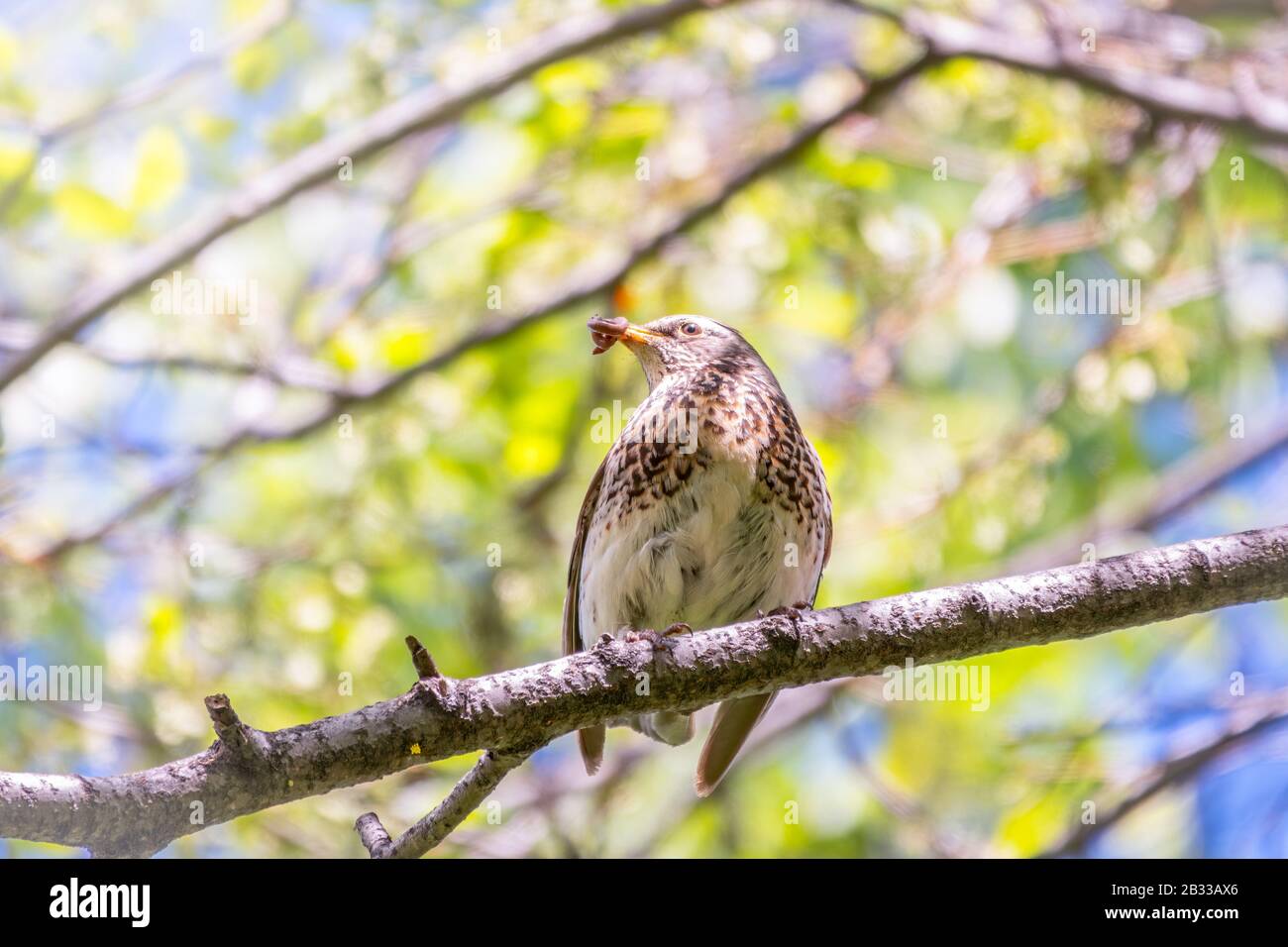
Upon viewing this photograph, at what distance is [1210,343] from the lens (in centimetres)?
772

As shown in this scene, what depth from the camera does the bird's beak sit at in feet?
16.0

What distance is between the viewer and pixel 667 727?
4.71 metres

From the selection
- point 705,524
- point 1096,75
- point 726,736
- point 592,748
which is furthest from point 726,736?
point 1096,75

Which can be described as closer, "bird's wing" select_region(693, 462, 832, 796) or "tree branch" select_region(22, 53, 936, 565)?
"bird's wing" select_region(693, 462, 832, 796)

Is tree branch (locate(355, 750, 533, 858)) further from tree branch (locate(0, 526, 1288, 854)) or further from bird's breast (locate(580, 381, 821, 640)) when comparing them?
bird's breast (locate(580, 381, 821, 640))

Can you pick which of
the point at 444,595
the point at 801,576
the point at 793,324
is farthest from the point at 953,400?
the point at 801,576

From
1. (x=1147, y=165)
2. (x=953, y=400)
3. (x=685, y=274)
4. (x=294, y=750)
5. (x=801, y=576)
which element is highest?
(x=1147, y=165)

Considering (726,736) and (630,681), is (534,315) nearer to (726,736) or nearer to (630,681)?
(726,736)

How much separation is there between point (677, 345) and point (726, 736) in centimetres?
144

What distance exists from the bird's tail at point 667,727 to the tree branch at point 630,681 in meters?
1.30

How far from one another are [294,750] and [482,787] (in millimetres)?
481

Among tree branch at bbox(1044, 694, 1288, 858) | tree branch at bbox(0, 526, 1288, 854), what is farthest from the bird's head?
tree branch at bbox(1044, 694, 1288, 858)

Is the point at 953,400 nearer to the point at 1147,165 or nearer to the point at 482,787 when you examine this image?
the point at 1147,165

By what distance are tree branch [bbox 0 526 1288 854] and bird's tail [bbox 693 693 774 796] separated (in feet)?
3.96
